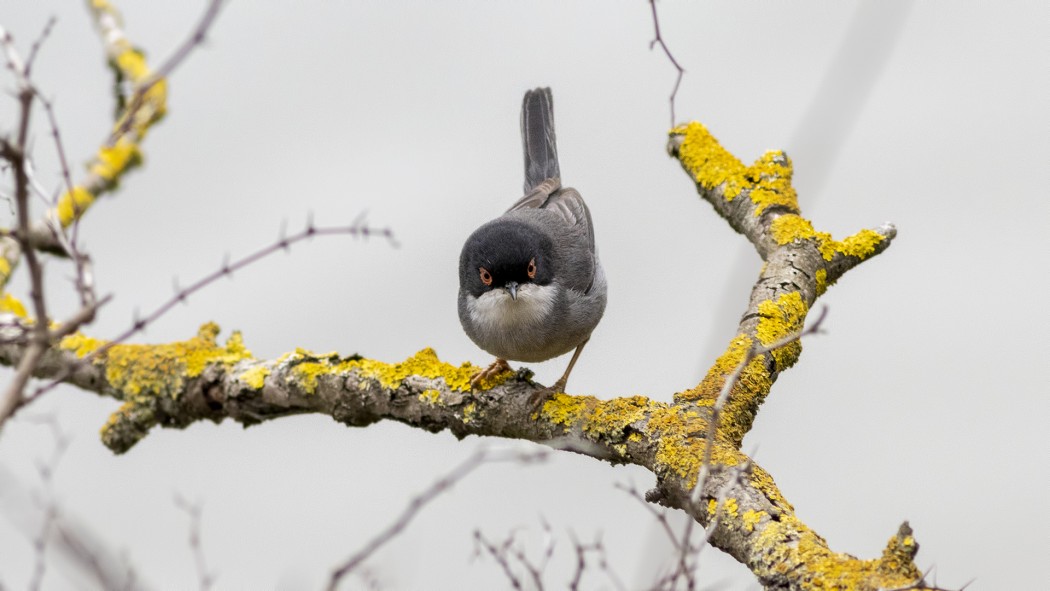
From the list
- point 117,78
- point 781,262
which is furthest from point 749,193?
point 117,78

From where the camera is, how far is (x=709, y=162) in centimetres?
561

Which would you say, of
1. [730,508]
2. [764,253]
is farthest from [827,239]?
[730,508]

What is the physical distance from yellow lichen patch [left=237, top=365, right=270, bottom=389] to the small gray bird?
96 cm

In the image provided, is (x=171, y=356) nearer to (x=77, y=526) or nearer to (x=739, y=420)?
(x=739, y=420)

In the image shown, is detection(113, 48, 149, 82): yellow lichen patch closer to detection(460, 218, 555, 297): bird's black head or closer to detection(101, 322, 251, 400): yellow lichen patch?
detection(460, 218, 555, 297): bird's black head

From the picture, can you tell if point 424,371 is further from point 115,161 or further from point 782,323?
point 115,161

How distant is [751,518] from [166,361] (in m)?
3.16

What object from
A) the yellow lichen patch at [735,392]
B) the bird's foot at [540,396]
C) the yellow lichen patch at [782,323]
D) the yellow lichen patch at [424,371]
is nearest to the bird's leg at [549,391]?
the bird's foot at [540,396]

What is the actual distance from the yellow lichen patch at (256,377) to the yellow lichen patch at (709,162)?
8.09 feet

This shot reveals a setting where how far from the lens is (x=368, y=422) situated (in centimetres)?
480

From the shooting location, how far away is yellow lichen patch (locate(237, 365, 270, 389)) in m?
4.88

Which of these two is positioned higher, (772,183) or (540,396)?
(772,183)

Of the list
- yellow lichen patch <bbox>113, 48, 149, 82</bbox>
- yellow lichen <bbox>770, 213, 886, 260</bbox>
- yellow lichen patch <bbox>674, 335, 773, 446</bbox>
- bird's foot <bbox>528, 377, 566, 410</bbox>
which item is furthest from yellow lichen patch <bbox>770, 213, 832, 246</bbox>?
yellow lichen patch <bbox>113, 48, 149, 82</bbox>

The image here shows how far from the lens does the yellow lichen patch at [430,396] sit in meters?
4.48
